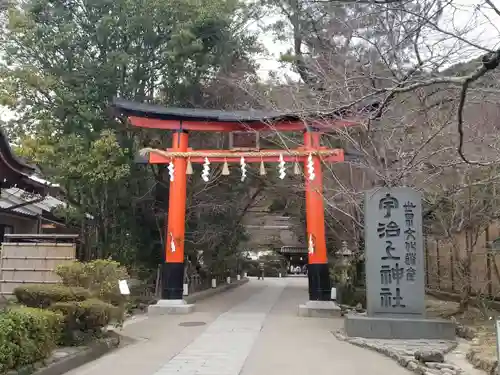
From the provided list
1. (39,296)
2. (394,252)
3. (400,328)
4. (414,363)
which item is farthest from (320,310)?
(39,296)

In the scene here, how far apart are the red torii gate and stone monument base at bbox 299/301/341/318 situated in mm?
244

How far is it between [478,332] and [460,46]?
702 cm

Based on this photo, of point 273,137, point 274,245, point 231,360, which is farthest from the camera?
point 274,245

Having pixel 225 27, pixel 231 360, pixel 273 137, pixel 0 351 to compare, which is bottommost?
pixel 231 360

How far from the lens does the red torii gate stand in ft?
51.9

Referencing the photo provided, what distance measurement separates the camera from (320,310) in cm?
1530

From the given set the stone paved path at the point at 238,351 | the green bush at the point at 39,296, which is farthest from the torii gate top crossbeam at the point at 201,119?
the green bush at the point at 39,296

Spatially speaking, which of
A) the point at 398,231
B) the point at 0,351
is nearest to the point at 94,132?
the point at 398,231

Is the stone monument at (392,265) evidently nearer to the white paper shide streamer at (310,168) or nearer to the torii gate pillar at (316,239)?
the white paper shide streamer at (310,168)

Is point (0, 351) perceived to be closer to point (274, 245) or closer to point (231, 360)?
point (231, 360)

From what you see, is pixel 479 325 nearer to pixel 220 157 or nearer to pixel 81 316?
pixel 81 316

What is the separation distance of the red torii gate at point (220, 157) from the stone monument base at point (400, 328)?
15.4 ft

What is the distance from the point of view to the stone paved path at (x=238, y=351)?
315 inches

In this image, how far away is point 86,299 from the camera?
930 cm
